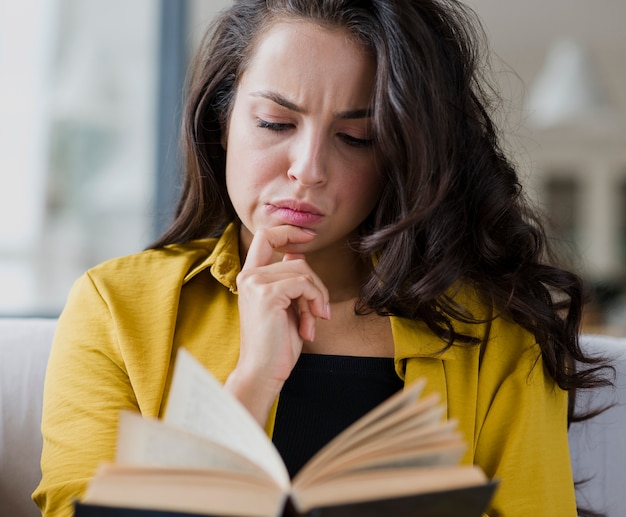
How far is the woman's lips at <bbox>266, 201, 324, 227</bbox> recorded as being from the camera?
49.6 inches

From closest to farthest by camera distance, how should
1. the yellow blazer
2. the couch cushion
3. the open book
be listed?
the open book
the yellow blazer
the couch cushion

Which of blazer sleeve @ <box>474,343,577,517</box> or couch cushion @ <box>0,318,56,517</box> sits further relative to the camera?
couch cushion @ <box>0,318,56,517</box>

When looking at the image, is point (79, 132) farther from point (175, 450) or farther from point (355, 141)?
point (175, 450)

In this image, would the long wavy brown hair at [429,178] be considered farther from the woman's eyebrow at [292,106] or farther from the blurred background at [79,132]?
the blurred background at [79,132]

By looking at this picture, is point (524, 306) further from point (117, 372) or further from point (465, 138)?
point (117, 372)

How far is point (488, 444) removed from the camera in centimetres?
128

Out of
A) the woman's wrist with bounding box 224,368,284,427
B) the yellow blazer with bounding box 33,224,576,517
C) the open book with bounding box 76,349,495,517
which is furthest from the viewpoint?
the yellow blazer with bounding box 33,224,576,517

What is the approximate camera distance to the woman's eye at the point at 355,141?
128 cm

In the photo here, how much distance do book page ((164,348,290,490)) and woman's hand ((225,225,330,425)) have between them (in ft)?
0.73

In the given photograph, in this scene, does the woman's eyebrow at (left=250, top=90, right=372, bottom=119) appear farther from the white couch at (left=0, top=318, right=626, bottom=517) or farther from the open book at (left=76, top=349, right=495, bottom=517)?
the white couch at (left=0, top=318, right=626, bottom=517)

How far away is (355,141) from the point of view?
1.28 meters

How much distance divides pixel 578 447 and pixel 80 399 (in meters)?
0.82

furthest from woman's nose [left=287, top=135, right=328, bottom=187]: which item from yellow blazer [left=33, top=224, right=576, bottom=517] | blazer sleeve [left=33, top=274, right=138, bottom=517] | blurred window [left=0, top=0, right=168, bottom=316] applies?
blurred window [left=0, top=0, right=168, bottom=316]

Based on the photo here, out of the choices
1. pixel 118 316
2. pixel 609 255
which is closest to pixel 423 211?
pixel 118 316
